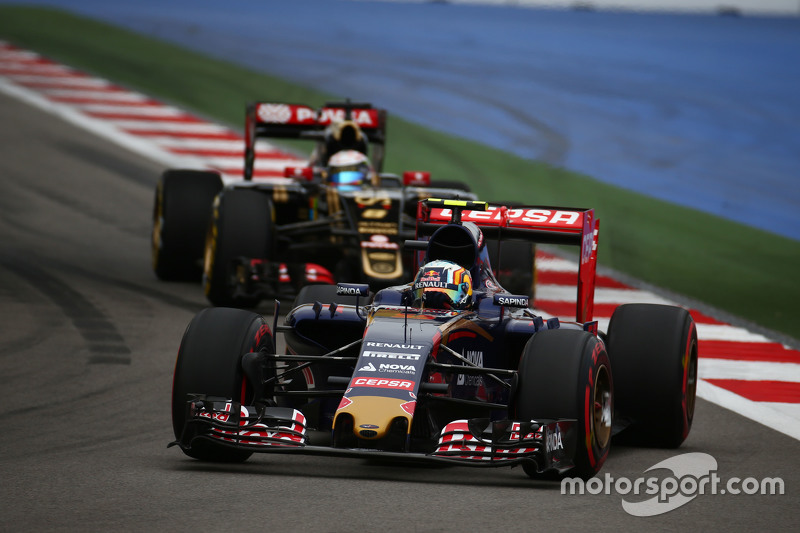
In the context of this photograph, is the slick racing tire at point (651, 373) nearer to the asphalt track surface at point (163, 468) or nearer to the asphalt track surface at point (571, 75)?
the asphalt track surface at point (163, 468)

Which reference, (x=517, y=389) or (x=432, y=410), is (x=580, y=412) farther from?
(x=432, y=410)

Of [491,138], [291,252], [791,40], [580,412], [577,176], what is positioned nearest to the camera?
[580,412]

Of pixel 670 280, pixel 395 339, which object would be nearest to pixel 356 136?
pixel 670 280

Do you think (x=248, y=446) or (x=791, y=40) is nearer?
(x=248, y=446)

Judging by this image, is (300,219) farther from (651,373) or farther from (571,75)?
(571,75)

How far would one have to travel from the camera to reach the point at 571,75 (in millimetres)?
35688

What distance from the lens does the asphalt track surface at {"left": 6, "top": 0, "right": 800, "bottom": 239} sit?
88.7 feet

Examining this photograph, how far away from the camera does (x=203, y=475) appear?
28.5 ft

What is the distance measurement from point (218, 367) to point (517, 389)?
1.88 m

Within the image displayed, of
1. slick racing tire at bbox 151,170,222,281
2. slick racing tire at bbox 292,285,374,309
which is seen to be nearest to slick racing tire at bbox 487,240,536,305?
slick racing tire at bbox 151,170,222,281

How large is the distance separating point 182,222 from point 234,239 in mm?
1965

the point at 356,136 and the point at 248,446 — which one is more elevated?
the point at 356,136

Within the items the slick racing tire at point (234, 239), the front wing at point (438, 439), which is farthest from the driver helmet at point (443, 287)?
the slick racing tire at point (234, 239)

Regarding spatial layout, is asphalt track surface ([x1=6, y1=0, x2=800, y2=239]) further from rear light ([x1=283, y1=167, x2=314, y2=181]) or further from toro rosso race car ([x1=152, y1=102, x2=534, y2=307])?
rear light ([x1=283, y1=167, x2=314, y2=181])
